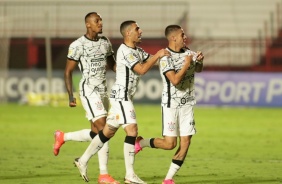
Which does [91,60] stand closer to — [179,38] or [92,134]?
[92,134]

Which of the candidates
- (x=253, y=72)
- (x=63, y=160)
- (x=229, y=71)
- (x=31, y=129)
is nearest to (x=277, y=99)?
(x=253, y=72)

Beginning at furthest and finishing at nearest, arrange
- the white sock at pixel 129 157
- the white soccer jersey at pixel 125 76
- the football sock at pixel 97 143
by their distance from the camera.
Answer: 1. the football sock at pixel 97 143
2. the white soccer jersey at pixel 125 76
3. the white sock at pixel 129 157

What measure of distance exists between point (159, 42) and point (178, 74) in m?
19.0

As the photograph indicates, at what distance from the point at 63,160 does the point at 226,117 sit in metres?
9.66

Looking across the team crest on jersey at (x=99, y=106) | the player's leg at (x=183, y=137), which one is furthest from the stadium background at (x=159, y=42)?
the player's leg at (x=183, y=137)

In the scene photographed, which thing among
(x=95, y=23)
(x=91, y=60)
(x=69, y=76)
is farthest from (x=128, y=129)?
(x=95, y=23)

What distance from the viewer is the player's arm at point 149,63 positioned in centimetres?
935

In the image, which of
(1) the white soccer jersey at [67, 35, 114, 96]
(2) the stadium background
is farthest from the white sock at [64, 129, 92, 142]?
(2) the stadium background

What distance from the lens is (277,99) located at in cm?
2514

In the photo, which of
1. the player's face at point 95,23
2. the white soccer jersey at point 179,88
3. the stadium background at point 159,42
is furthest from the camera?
the stadium background at point 159,42

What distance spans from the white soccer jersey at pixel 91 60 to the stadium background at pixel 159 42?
1436cm

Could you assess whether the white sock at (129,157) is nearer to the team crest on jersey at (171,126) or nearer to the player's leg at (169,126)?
the player's leg at (169,126)

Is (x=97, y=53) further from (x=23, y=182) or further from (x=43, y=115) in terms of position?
(x=43, y=115)

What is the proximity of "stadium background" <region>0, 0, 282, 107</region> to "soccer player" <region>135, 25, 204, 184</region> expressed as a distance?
51.1ft
